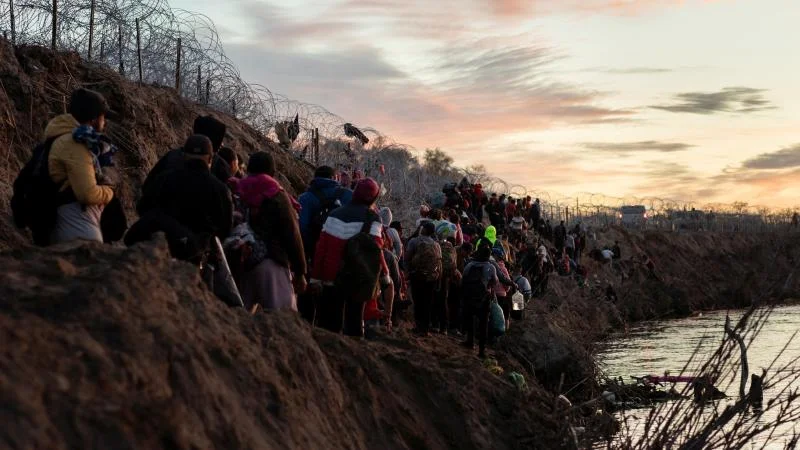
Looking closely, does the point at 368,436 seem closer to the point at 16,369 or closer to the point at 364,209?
the point at 364,209

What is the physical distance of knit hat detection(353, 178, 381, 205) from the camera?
8.55 m

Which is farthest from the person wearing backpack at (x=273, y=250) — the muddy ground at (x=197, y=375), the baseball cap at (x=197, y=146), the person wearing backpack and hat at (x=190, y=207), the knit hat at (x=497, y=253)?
the knit hat at (x=497, y=253)

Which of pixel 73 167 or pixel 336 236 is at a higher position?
pixel 73 167

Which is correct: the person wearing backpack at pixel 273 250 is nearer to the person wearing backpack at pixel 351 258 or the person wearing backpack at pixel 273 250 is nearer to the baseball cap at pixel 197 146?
the baseball cap at pixel 197 146

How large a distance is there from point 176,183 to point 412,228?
758 inches

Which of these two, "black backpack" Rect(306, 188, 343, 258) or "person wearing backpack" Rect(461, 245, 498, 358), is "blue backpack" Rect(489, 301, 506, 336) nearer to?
"person wearing backpack" Rect(461, 245, 498, 358)

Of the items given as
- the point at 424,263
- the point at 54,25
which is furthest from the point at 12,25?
the point at 424,263

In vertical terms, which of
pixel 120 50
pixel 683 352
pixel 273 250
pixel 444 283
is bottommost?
pixel 683 352

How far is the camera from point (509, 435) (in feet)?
27.9

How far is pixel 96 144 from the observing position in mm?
5969

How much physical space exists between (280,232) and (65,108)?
26.5 feet

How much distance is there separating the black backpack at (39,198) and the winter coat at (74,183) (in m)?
0.04

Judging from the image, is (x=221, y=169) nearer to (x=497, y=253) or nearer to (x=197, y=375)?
(x=197, y=375)

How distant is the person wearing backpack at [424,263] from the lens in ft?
42.8
